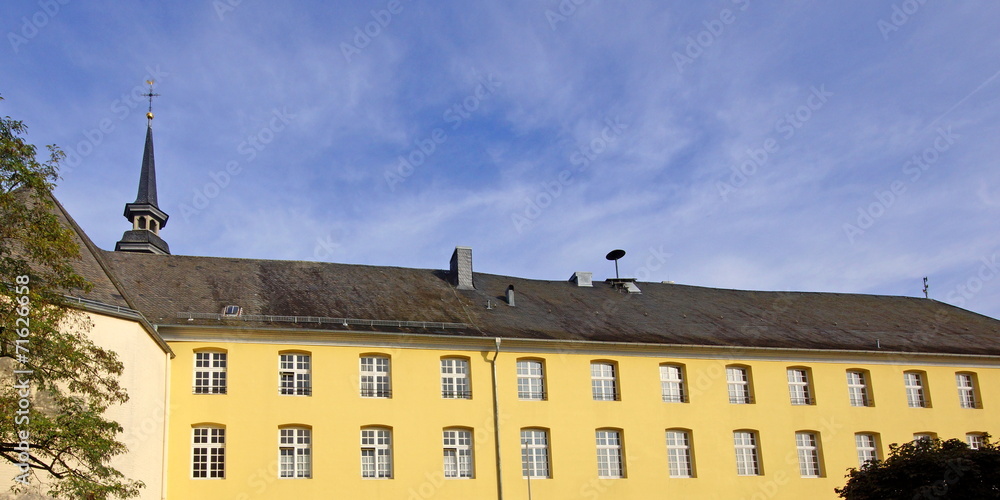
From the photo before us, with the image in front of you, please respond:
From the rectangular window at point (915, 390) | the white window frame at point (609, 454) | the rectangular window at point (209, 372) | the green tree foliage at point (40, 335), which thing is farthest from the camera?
the rectangular window at point (915, 390)

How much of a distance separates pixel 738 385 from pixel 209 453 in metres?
17.5

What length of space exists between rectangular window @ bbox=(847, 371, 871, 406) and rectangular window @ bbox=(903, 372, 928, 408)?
163 cm

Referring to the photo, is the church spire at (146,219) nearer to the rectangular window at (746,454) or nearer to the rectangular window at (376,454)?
the rectangular window at (376,454)

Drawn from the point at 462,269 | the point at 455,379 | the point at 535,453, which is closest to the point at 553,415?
the point at 535,453

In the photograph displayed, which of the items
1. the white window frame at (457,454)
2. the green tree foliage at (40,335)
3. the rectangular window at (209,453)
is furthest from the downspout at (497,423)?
the green tree foliage at (40,335)

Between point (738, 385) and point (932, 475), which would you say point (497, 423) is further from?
point (932, 475)

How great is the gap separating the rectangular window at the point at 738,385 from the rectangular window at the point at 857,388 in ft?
13.0

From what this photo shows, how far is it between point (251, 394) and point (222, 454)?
181cm

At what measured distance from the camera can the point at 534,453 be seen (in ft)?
95.0

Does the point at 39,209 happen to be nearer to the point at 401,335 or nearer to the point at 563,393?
the point at 401,335

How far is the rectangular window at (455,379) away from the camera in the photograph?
94.7ft

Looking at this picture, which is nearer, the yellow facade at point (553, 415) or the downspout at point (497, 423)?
the yellow facade at point (553, 415)

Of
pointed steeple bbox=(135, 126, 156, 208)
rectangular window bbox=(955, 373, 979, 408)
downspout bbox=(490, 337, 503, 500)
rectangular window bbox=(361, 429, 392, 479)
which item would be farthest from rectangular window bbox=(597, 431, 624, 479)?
pointed steeple bbox=(135, 126, 156, 208)

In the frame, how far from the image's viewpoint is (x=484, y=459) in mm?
28234
